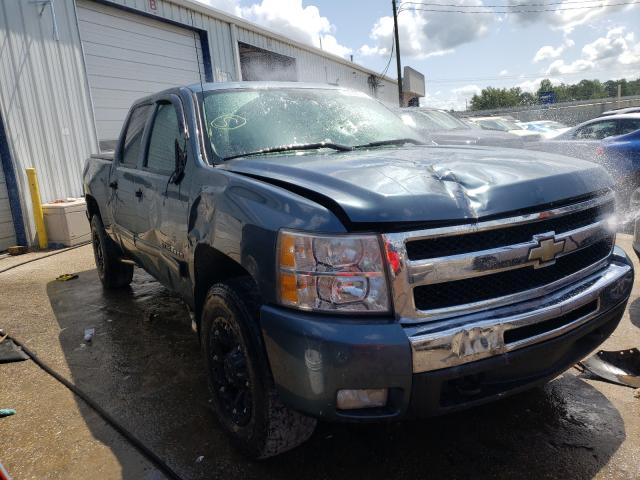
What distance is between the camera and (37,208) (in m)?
7.73

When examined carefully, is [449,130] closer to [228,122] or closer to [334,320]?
[228,122]

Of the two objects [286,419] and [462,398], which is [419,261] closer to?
[462,398]

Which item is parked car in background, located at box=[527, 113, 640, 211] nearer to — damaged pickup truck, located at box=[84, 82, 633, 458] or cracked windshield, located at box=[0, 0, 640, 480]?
cracked windshield, located at box=[0, 0, 640, 480]

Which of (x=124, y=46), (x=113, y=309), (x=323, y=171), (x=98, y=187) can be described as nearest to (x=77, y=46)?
(x=124, y=46)

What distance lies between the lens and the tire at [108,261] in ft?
15.9

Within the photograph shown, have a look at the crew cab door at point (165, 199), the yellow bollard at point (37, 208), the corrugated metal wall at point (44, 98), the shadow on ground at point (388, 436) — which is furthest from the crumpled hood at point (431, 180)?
the corrugated metal wall at point (44, 98)

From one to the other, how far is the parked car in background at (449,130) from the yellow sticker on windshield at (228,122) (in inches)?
174

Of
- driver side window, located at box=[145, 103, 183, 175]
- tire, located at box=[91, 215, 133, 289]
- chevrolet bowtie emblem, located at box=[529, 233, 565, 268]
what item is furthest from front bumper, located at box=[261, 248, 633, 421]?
tire, located at box=[91, 215, 133, 289]

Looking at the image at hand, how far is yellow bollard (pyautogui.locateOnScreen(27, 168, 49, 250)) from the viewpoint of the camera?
25.0 feet

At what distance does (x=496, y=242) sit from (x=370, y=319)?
577mm

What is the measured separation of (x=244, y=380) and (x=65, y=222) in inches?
261

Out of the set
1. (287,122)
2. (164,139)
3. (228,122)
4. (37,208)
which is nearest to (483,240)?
(287,122)

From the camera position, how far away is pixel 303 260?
69.9 inches

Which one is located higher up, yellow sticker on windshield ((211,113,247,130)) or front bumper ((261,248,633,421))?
yellow sticker on windshield ((211,113,247,130))
